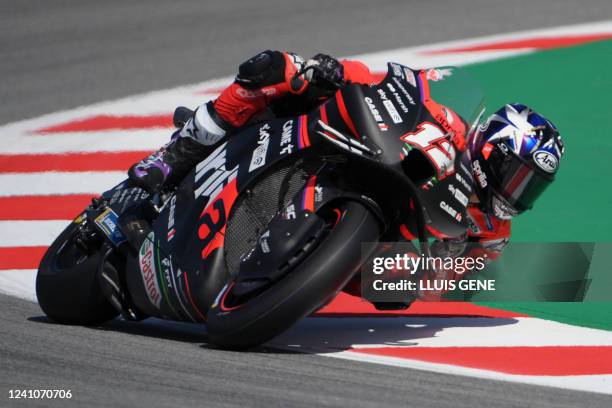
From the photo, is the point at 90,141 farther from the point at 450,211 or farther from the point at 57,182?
the point at 450,211

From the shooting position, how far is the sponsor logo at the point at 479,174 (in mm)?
5176

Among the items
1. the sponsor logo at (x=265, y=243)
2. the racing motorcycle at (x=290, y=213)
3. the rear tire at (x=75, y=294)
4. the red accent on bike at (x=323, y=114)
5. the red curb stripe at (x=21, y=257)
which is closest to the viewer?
the racing motorcycle at (x=290, y=213)

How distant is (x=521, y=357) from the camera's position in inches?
209

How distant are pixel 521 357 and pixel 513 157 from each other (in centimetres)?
91

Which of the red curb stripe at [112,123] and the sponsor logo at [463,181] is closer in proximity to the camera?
the sponsor logo at [463,181]

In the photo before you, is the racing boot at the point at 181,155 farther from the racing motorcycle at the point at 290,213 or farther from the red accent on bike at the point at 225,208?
the red accent on bike at the point at 225,208

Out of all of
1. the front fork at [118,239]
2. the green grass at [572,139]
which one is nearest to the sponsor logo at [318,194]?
the front fork at [118,239]

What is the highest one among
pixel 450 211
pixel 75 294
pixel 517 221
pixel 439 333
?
pixel 450 211

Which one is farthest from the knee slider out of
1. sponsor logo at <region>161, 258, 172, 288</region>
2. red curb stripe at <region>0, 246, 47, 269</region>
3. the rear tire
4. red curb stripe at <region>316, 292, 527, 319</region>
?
red curb stripe at <region>0, 246, 47, 269</region>

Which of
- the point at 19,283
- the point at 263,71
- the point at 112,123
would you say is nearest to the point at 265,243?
the point at 263,71

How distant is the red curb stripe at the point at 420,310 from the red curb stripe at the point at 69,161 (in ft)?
10.2

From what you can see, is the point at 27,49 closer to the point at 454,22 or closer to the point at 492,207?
the point at 454,22

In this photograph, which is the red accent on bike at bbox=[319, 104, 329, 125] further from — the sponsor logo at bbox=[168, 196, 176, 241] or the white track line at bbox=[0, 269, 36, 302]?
the white track line at bbox=[0, 269, 36, 302]

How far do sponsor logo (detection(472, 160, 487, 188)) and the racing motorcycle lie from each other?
0.17 metres
